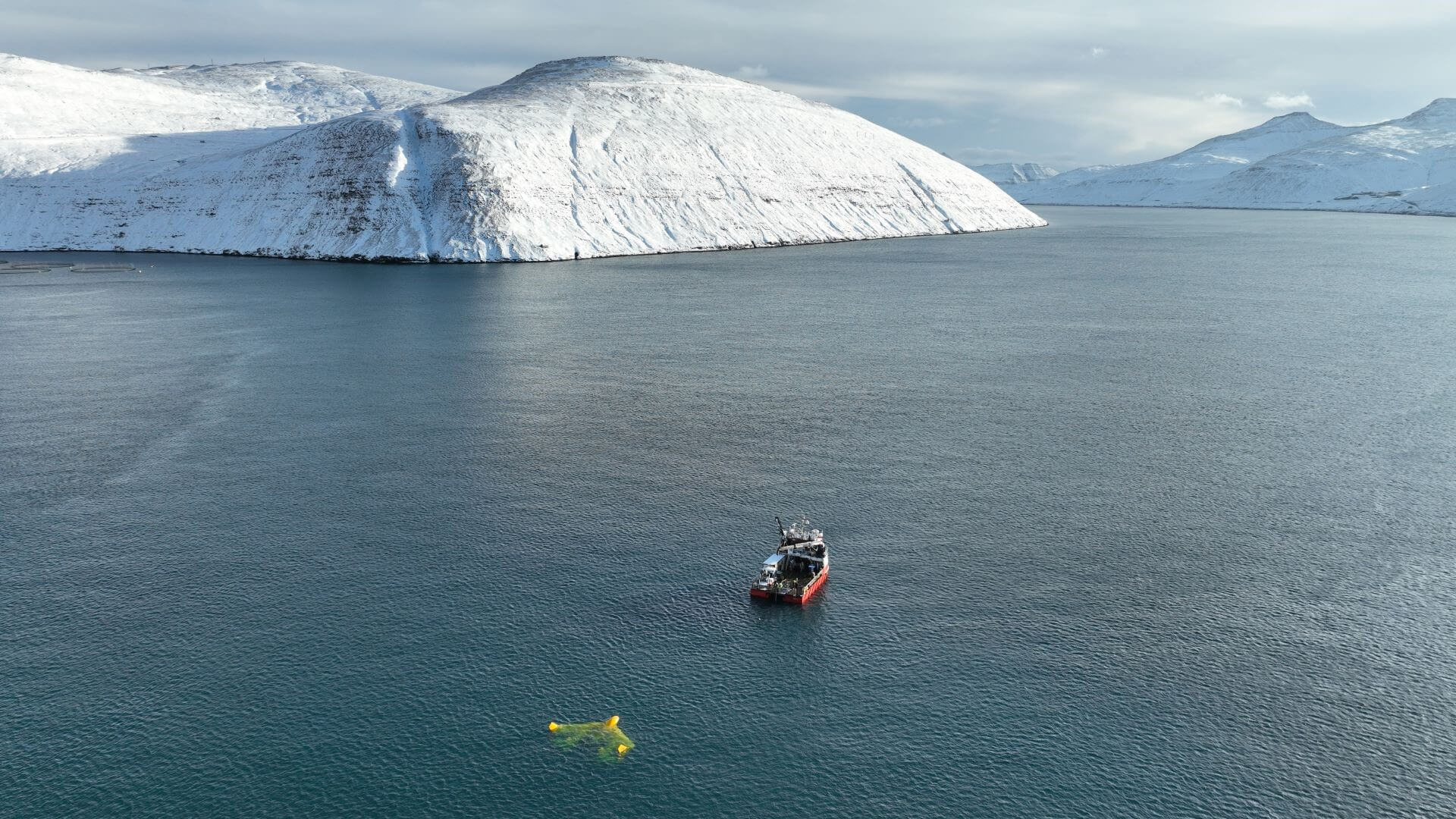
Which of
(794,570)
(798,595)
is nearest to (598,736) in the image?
(798,595)

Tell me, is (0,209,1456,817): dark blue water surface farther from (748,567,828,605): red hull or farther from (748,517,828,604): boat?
(748,517,828,604): boat

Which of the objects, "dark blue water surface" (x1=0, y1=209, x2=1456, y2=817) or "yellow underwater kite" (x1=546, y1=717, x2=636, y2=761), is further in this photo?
"yellow underwater kite" (x1=546, y1=717, x2=636, y2=761)

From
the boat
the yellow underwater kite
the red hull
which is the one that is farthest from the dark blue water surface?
the boat

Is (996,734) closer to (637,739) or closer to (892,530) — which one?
→ (637,739)

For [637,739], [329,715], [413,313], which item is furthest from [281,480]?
[413,313]

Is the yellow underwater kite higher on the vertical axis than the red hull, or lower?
lower

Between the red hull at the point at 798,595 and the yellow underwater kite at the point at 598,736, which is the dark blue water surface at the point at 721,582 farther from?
the red hull at the point at 798,595

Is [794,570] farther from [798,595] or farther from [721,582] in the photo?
[721,582]
